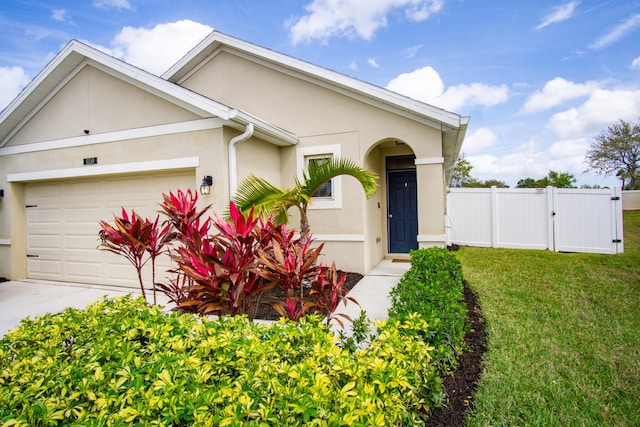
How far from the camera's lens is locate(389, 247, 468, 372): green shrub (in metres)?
2.96

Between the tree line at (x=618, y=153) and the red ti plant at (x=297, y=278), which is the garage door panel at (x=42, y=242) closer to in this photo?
the red ti plant at (x=297, y=278)

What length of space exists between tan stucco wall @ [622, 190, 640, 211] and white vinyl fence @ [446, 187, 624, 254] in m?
15.6

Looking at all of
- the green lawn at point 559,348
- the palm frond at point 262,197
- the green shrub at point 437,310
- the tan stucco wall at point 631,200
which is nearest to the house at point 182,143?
the palm frond at point 262,197

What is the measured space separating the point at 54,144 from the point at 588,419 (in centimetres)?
1031

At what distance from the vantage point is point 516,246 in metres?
12.3

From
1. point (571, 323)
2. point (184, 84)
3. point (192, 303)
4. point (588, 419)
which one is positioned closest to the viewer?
point (588, 419)

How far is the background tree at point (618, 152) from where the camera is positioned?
23.2 m

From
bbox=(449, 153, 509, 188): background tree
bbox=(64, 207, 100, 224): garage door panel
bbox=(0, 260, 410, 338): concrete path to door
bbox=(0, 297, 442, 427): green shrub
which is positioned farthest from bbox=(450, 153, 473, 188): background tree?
bbox=(0, 297, 442, 427): green shrub

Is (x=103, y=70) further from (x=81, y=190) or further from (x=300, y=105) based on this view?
(x=300, y=105)

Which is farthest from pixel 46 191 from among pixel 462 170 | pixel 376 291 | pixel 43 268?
pixel 462 170

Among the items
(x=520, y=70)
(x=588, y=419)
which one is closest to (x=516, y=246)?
(x=520, y=70)

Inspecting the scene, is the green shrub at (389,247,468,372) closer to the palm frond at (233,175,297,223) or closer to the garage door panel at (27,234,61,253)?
the palm frond at (233,175,297,223)

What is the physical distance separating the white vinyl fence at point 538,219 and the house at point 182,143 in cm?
461

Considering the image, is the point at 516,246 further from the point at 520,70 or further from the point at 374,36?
the point at 374,36
